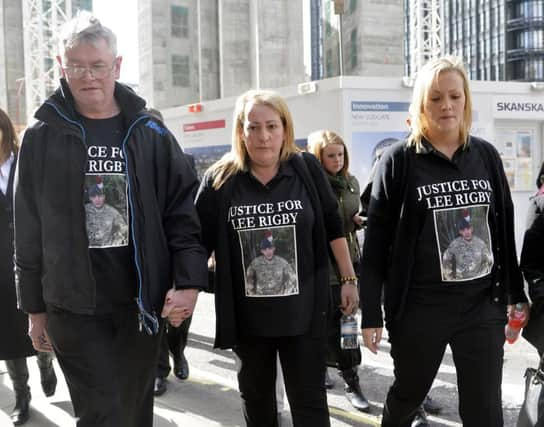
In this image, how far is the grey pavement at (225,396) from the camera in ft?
13.8

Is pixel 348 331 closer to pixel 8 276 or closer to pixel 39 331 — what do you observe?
pixel 39 331

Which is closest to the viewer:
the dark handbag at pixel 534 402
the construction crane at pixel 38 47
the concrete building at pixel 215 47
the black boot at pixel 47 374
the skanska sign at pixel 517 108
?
the dark handbag at pixel 534 402

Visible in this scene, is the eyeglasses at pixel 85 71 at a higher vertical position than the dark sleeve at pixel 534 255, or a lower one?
higher

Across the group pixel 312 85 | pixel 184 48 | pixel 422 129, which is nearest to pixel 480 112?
pixel 312 85

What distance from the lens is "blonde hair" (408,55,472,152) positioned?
2803mm

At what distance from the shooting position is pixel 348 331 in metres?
4.17

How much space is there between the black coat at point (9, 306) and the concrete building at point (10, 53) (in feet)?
134

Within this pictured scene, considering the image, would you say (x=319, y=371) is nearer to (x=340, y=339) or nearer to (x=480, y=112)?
(x=340, y=339)

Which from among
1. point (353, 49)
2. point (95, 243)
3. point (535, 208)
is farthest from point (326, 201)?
point (353, 49)

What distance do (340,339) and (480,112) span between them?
608 cm

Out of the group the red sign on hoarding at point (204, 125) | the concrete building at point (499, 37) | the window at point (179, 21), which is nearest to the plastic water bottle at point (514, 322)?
the red sign on hoarding at point (204, 125)

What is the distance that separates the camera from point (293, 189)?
2.97 meters

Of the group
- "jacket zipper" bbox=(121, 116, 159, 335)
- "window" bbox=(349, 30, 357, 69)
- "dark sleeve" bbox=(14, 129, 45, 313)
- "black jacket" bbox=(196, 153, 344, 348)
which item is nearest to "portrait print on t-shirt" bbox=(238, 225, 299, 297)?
"black jacket" bbox=(196, 153, 344, 348)

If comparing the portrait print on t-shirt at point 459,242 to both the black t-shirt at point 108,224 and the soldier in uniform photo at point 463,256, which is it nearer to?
the soldier in uniform photo at point 463,256
